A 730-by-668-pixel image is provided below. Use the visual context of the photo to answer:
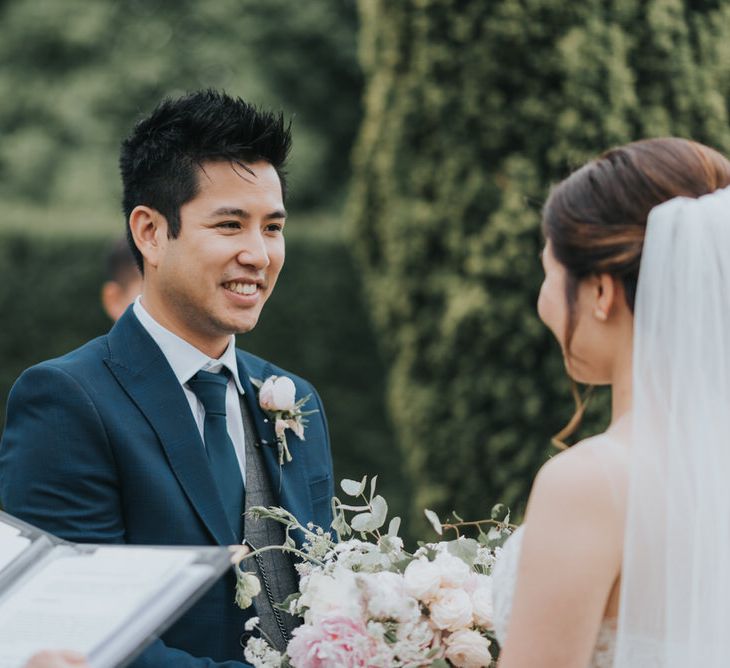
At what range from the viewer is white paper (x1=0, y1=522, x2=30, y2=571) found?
2.18 m

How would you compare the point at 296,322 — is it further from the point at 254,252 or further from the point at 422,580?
the point at 422,580

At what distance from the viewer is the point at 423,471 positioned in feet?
21.6

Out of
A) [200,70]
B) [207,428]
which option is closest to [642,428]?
[207,428]

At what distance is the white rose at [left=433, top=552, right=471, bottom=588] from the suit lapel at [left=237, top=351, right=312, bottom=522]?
0.53m

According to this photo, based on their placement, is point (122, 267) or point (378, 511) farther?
point (122, 267)

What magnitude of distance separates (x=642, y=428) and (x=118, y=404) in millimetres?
1320

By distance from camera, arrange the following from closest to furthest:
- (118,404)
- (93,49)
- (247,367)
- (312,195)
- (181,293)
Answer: (118,404)
(181,293)
(247,367)
(312,195)
(93,49)

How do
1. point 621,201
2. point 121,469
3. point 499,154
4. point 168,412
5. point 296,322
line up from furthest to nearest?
1. point 296,322
2. point 499,154
3. point 168,412
4. point 121,469
5. point 621,201

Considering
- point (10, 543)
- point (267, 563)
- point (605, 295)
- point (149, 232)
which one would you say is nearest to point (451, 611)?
point (267, 563)

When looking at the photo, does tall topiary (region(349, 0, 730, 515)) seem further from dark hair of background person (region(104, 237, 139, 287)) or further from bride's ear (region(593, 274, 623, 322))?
bride's ear (region(593, 274, 623, 322))

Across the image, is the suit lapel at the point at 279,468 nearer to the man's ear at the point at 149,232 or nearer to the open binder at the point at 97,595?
the man's ear at the point at 149,232

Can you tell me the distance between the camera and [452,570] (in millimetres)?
2520

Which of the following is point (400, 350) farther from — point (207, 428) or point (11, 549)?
point (11, 549)

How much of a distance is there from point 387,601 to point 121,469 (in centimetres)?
75
